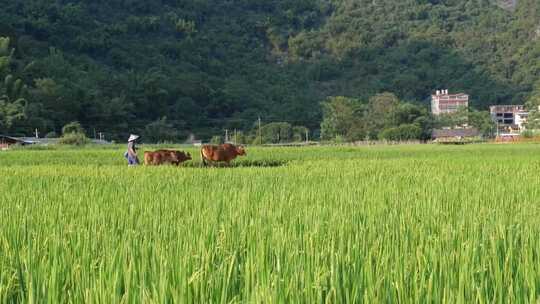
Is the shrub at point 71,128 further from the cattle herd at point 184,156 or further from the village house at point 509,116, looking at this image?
the village house at point 509,116

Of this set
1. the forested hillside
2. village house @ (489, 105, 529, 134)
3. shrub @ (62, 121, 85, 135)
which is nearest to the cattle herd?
the forested hillside

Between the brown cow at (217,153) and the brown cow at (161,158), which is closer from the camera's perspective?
the brown cow at (161,158)

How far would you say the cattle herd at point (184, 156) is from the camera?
11.0 metres

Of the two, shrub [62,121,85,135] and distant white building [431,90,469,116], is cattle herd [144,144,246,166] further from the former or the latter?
distant white building [431,90,469,116]

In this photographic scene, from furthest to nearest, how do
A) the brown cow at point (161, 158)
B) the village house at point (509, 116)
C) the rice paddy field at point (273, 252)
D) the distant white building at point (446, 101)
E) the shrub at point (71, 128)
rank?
the distant white building at point (446, 101), the village house at point (509, 116), the shrub at point (71, 128), the brown cow at point (161, 158), the rice paddy field at point (273, 252)

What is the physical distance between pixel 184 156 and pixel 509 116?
9753 centimetres

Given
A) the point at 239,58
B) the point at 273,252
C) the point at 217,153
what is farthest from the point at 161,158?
the point at 239,58

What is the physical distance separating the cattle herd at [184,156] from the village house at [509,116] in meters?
87.0

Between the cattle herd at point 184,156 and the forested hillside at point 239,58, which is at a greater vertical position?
the forested hillside at point 239,58

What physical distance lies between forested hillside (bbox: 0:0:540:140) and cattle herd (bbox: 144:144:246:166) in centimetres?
4149

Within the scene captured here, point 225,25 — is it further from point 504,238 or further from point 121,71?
point 504,238

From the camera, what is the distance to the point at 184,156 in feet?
37.7

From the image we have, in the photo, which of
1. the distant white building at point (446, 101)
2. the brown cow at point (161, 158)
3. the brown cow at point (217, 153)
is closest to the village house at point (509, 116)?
the distant white building at point (446, 101)

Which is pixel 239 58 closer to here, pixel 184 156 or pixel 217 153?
pixel 184 156
